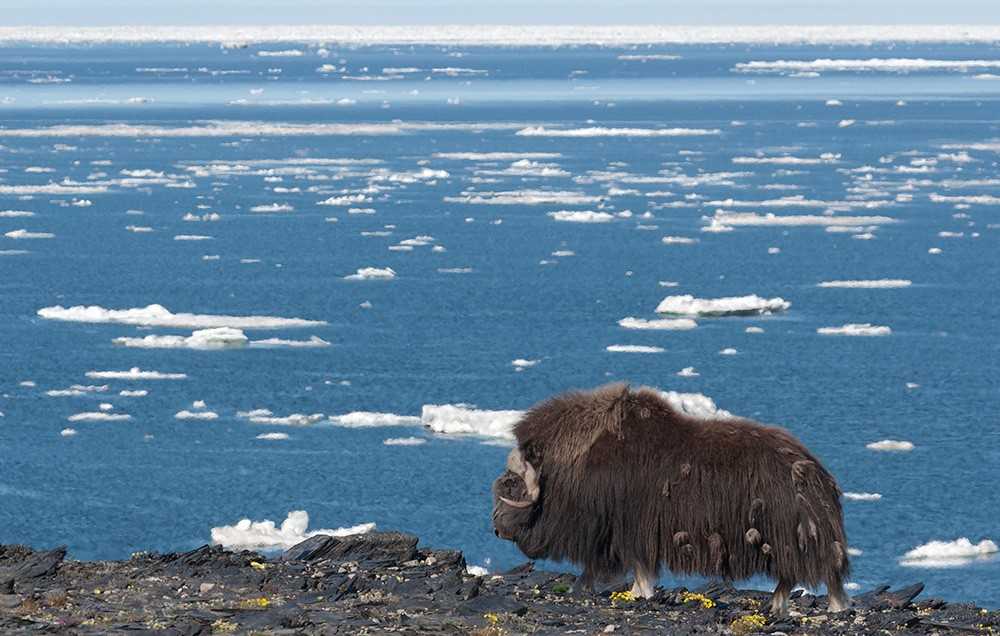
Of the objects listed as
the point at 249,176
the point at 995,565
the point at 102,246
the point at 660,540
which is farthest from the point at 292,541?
the point at 249,176

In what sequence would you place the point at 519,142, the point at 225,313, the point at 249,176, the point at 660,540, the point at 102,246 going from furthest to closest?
the point at 519,142, the point at 249,176, the point at 102,246, the point at 225,313, the point at 660,540

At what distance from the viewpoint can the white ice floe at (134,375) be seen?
41.8 metres

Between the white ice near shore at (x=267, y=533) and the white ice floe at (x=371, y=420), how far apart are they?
843 cm

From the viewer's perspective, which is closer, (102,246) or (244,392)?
(244,392)

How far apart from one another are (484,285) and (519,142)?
54.5 metres

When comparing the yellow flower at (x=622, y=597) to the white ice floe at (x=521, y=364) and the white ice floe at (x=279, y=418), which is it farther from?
the white ice floe at (x=521, y=364)

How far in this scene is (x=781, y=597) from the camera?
12.4m

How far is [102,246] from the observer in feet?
221

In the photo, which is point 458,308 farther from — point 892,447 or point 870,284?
point 892,447

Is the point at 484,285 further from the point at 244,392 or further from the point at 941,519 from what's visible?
the point at 941,519

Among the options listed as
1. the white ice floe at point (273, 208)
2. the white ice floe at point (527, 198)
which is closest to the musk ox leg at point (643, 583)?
the white ice floe at point (273, 208)

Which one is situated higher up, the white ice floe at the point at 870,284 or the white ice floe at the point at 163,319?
the white ice floe at the point at 163,319

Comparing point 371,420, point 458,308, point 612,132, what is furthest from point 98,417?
point 612,132

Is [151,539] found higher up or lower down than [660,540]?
lower down
